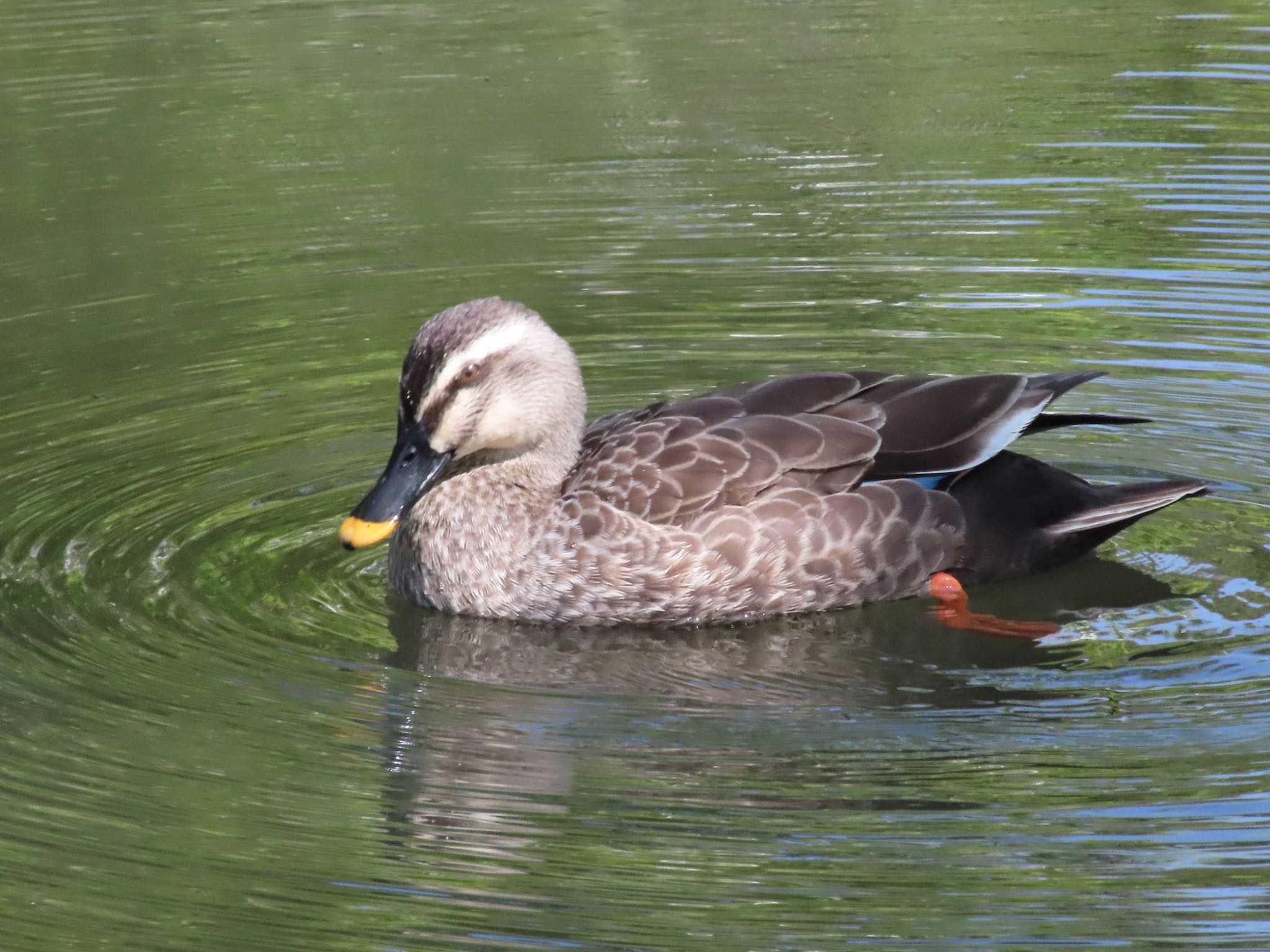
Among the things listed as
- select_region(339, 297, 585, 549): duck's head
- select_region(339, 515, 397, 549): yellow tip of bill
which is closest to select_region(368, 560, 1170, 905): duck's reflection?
select_region(339, 515, 397, 549): yellow tip of bill

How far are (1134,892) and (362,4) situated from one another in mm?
14721

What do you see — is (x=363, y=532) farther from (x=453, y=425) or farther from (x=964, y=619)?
(x=964, y=619)

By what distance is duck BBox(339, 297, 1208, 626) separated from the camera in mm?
8234

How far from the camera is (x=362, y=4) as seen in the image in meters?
18.9

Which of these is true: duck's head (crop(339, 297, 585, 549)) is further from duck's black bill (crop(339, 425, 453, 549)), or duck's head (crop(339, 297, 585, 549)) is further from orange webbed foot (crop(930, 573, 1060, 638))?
orange webbed foot (crop(930, 573, 1060, 638))

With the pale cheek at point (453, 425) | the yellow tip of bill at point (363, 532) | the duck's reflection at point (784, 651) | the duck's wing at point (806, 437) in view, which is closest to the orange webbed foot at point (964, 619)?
the duck's reflection at point (784, 651)

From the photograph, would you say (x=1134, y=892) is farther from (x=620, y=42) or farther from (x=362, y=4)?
(x=362, y=4)

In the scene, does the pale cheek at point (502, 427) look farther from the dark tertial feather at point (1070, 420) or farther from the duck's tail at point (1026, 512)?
the dark tertial feather at point (1070, 420)

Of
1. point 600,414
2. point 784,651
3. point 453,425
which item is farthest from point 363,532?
point 600,414

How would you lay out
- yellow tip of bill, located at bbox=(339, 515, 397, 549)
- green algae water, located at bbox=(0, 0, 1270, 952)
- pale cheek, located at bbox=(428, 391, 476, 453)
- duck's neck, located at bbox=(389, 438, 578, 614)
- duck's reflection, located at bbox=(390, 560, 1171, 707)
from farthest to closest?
duck's neck, located at bbox=(389, 438, 578, 614)
pale cheek, located at bbox=(428, 391, 476, 453)
yellow tip of bill, located at bbox=(339, 515, 397, 549)
duck's reflection, located at bbox=(390, 560, 1171, 707)
green algae water, located at bbox=(0, 0, 1270, 952)

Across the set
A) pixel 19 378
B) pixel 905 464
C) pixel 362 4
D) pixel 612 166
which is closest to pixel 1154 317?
pixel 905 464

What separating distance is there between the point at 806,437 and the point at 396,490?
167 centimetres

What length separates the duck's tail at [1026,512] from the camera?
8.55 m

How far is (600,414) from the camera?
10641 mm
